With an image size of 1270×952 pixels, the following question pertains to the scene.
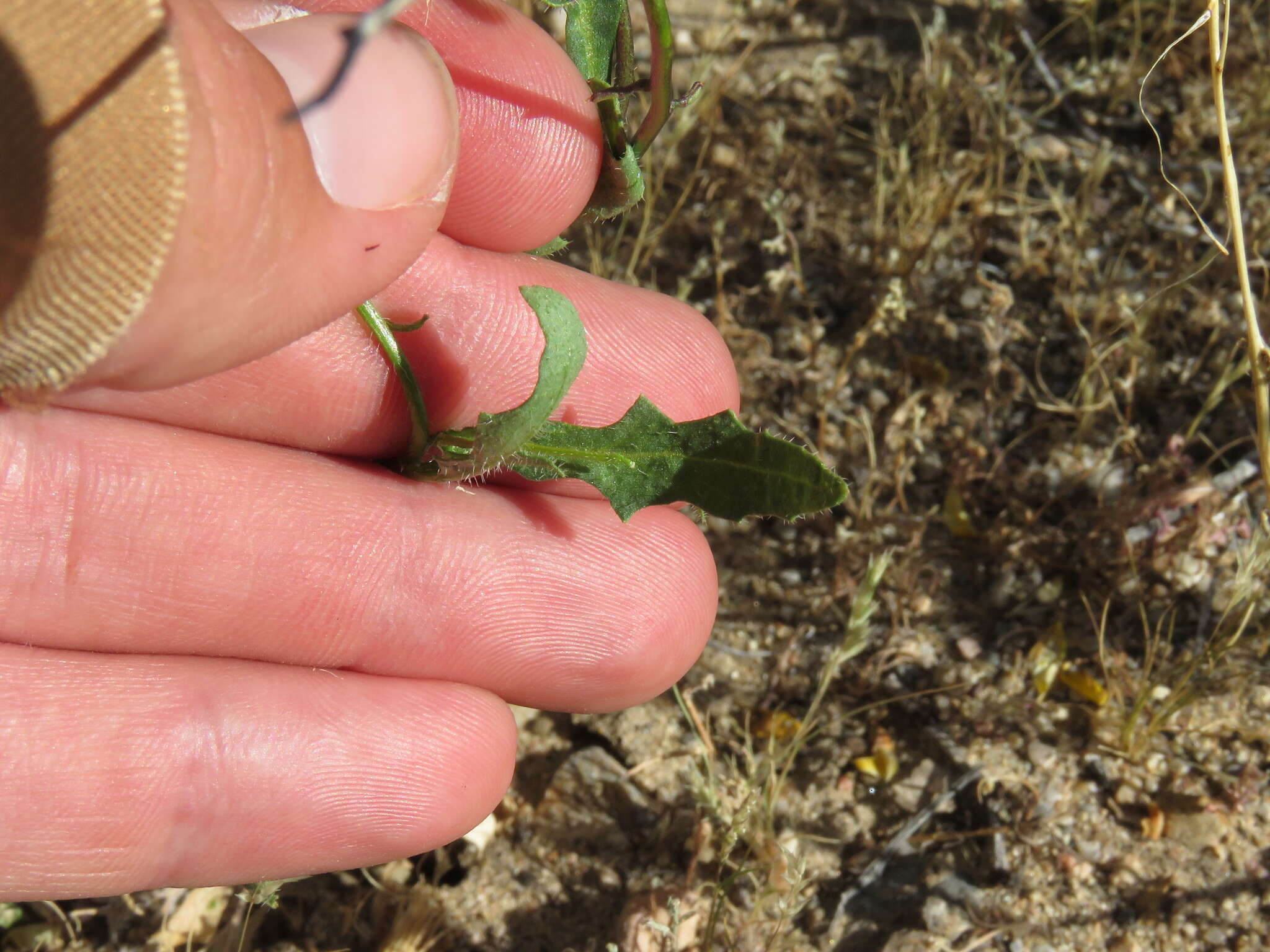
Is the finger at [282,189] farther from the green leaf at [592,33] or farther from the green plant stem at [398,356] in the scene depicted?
the green leaf at [592,33]

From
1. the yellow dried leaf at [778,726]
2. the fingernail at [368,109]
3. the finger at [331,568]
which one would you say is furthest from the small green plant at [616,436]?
the yellow dried leaf at [778,726]

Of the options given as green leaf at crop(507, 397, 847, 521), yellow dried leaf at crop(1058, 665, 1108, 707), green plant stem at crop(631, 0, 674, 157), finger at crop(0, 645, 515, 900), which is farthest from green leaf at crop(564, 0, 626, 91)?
yellow dried leaf at crop(1058, 665, 1108, 707)

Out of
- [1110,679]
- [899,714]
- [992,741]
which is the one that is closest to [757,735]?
[899,714]

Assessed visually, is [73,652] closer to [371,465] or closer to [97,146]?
[371,465]

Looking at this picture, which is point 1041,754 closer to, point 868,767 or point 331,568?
point 868,767

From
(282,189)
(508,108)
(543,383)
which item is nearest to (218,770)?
(543,383)

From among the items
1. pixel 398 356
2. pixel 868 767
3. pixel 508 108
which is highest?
pixel 508 108
